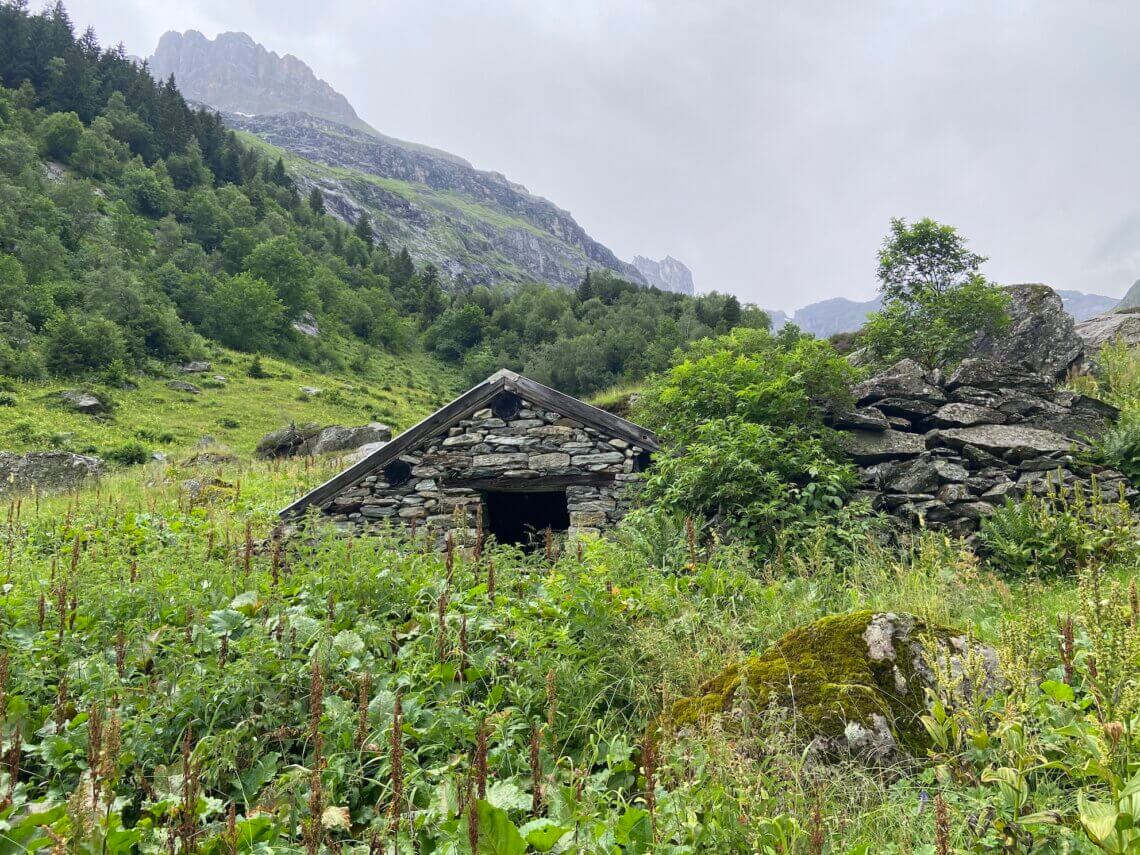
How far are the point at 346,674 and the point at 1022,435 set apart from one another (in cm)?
899

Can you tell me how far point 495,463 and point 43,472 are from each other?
38.8 feet

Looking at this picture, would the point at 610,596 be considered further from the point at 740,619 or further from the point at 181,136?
the point at 181,136

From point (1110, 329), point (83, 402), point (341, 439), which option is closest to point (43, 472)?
point (341, 439)

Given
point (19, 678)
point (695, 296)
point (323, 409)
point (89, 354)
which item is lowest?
point (19, 678)

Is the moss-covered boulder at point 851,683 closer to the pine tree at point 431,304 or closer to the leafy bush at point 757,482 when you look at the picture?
the leafy bush at point 757,482

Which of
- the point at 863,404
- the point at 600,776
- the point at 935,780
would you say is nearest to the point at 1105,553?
the point at 863,404

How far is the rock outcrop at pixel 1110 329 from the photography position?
12249 millimetres

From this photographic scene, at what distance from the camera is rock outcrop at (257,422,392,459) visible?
20.8m

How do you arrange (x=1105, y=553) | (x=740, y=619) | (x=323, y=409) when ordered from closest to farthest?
(x=740, y=619), (x=1105, y=553), (x=323, y=409)

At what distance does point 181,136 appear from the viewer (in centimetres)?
6800

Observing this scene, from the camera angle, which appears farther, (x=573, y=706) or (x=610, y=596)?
(x=610, y=596)

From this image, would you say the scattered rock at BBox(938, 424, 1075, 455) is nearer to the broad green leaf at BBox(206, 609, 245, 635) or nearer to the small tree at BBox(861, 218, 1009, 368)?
the small tree at BBox(861, 218, 1009, 368)

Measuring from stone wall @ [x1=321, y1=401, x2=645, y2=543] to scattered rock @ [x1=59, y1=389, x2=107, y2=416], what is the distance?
70.2 feet

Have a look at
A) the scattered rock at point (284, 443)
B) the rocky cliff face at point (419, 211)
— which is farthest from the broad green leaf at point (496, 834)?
the rocky cliff face at point (419, 211)
